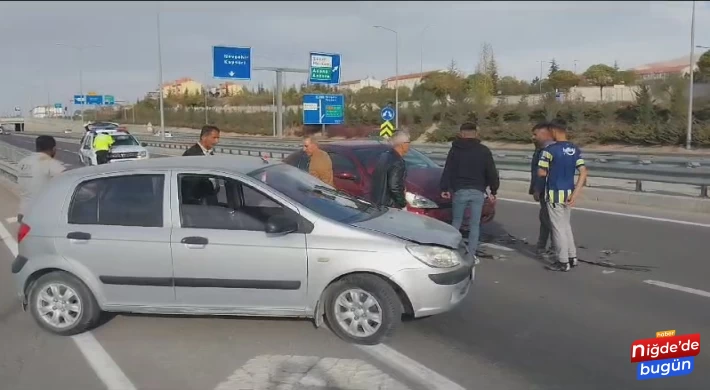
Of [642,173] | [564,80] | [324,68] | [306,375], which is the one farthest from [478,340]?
[564,80]

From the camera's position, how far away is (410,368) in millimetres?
4797

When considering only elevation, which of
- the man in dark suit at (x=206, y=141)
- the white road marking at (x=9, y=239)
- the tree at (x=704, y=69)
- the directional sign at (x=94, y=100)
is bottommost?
the white road marking at (x=9, y=239)

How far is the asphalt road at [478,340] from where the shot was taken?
15.3 ft

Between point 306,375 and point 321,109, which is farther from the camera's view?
point 321,109

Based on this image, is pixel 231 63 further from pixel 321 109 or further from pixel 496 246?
pixel 496 246

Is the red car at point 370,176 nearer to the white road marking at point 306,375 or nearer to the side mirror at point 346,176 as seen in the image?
the side mirror at point 346,176

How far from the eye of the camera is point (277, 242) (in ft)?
17.4

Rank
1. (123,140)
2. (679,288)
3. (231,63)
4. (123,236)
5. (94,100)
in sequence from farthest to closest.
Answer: (94,100), (231,63), (123,140), (679,288), (123,236)

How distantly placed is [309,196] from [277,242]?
2.18 feet

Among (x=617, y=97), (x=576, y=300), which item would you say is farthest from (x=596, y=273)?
(x=617, y=97)

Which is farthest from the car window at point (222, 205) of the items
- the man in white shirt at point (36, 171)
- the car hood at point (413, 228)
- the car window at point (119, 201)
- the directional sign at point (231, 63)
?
the directional sign at point (231, 63)

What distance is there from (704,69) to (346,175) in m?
48.3

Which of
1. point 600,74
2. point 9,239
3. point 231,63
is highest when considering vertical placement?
point 600,74

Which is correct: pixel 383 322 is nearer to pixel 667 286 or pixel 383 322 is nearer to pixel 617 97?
pixel 667 286
